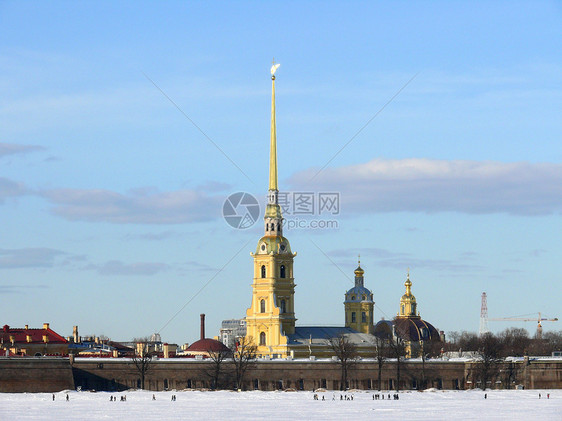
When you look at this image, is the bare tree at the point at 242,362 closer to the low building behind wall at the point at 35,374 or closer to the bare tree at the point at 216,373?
the bare tree at the point at 216,373

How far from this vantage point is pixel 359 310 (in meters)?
165

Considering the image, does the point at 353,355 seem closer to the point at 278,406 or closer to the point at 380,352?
the point at 380,352

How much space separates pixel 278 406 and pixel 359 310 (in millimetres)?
57188

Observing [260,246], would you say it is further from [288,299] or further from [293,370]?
[293,370]

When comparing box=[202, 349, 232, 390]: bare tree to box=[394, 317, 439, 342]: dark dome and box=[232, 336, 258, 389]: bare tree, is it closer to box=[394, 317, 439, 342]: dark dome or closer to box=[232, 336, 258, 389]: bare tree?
box=[232, 336, 258, 389]: bare tree

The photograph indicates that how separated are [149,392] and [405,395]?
75.9 ft

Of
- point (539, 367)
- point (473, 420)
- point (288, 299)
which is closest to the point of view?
point (473, 420)

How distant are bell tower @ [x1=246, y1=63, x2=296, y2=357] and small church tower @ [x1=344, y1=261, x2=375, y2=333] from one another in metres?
10.5

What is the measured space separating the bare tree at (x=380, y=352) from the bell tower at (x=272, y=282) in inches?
366

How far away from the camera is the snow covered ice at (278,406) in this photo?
319ft

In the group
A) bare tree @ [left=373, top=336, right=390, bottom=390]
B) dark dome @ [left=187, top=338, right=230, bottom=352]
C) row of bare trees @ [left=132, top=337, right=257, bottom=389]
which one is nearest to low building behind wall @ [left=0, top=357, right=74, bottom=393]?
row of bare trees @ [left=132, top=337, right=257, bottom=389]

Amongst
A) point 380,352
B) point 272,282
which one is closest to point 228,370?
point 380,352

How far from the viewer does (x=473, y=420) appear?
309 feet

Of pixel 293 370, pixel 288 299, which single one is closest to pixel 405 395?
pixel 293 370
